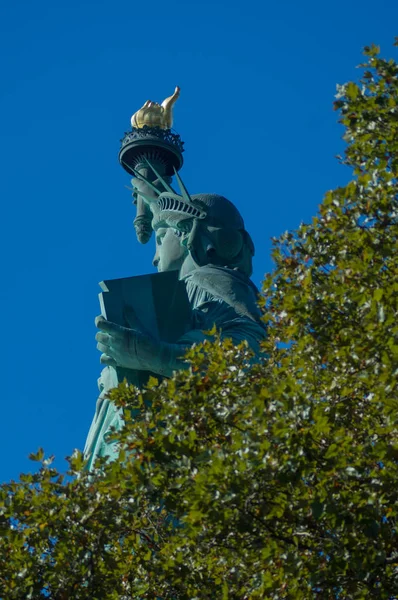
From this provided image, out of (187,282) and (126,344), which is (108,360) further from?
(187,282)

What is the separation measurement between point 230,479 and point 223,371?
1517 millimetres

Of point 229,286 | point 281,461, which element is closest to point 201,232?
point 229,286

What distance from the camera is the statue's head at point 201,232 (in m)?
18.2

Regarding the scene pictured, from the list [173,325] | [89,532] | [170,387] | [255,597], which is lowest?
[255,597]

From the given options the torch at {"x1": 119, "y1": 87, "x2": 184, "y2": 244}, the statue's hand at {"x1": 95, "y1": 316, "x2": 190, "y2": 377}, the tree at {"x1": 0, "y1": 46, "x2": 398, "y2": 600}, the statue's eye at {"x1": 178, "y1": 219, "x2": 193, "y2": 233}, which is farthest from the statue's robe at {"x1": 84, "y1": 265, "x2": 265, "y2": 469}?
the tree at {"x1": 0, "y1": 46, "x2": 398, "y2": 600}

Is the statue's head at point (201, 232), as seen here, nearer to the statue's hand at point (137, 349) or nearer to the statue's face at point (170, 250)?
the statue's face at point (170, 250)

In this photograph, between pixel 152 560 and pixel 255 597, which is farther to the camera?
pixel 152 560

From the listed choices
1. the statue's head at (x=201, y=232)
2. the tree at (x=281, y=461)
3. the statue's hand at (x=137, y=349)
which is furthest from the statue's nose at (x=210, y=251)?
the tree at (x=281, y=461)

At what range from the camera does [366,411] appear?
9.70m

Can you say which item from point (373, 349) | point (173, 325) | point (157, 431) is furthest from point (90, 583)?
point (173, 325)

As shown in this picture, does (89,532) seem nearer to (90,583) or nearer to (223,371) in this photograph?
(90,583)

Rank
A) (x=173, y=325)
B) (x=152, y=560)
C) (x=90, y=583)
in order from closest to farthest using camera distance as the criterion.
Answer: (x=90, y=583), (x=152, y=560), (x=173, y=325)

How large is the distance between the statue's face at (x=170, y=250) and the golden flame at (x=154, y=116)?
7.04 feet

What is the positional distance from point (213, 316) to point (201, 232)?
151 cm
